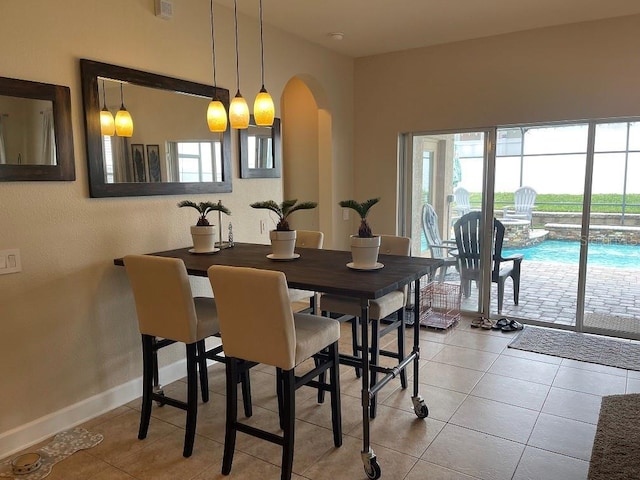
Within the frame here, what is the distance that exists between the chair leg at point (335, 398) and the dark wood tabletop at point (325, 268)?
43cm

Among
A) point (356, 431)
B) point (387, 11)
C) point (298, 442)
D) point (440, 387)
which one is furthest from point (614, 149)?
point (298, 442)

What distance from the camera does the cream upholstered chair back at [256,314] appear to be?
2160mm

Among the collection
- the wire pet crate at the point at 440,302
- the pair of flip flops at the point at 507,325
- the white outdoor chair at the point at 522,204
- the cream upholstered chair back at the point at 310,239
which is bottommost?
the pair of flip flops at the point at 507,325

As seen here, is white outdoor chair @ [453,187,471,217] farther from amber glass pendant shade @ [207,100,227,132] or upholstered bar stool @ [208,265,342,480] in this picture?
upholstered bar stool @ [208,265,342,480]

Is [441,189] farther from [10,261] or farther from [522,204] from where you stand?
[10,261]

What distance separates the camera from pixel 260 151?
417 cm

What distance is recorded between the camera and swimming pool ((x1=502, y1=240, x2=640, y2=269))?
14.3 feet

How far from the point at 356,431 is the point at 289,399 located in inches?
28.9

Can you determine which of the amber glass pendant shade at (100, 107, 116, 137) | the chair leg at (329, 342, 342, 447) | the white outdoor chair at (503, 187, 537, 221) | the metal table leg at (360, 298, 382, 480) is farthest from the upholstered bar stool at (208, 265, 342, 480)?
the white outdoor chair at (503, 187, 537, 221)

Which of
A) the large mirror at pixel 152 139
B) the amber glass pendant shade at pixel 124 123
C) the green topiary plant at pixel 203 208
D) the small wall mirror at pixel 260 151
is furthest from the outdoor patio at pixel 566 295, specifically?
the amber glass pendant shade at pixel 124 123

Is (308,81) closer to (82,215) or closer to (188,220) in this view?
(188,220)

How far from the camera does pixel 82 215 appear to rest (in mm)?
2867

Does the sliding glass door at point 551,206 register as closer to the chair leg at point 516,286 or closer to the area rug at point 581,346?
the chair leg at point 516,286

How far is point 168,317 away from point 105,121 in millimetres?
1340
